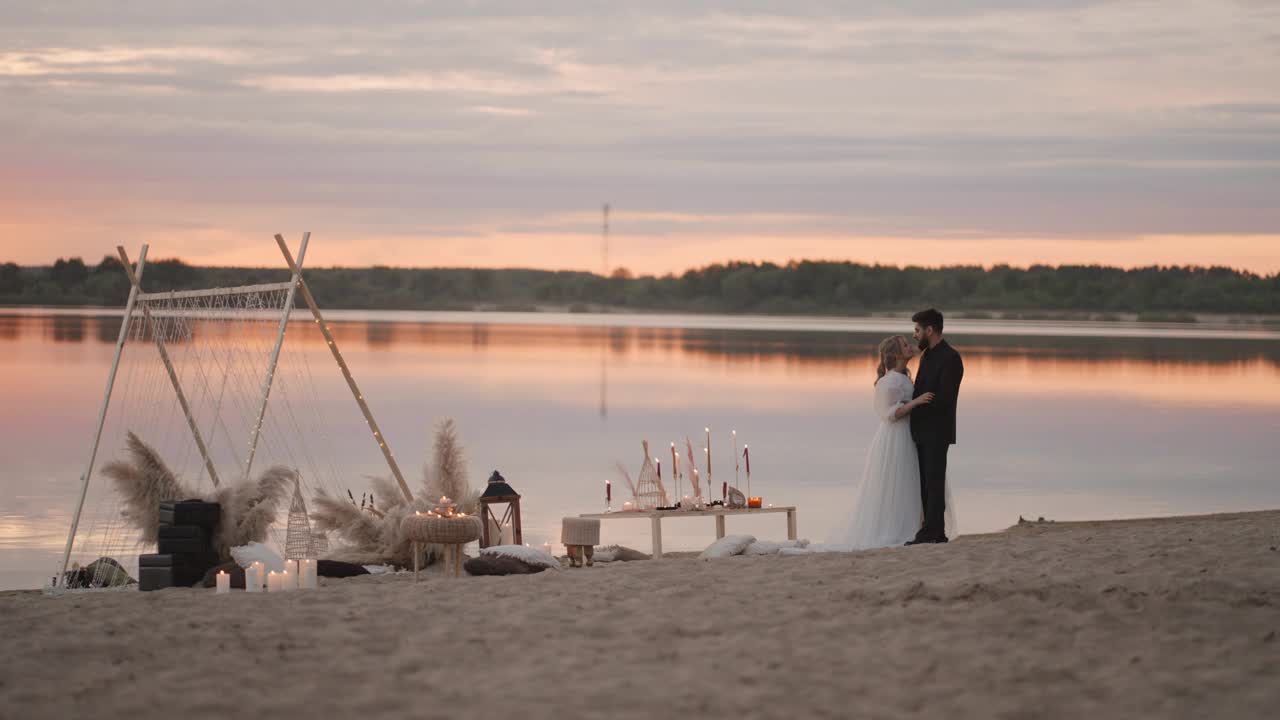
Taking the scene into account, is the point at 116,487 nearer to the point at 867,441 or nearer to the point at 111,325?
the point at 867,441

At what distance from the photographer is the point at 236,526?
11.0m

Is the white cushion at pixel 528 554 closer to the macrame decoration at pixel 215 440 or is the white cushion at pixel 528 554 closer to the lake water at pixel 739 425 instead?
the macrame decoration at pixel 215 440

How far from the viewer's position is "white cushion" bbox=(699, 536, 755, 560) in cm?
1098

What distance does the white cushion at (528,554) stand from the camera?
1072 centimetres

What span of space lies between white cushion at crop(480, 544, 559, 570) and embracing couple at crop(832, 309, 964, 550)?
2.22 metres

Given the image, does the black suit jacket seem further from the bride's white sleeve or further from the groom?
the bride's white sleeve

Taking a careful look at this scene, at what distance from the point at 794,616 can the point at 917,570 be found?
1533 mm

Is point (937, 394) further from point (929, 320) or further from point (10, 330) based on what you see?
point (10, 330)

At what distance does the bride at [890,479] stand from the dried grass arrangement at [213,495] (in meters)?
4.33

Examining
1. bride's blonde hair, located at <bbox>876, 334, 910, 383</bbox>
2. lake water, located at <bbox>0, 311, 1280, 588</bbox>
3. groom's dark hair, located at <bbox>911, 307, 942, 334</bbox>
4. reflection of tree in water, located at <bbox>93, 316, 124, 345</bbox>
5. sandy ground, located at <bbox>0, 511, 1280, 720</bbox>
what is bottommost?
lake water, located at <bbox>0, 311, 1280, 588</bbox>

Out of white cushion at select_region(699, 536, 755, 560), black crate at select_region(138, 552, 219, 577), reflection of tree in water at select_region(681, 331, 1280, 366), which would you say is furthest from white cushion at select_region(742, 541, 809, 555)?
reflection of tree in water at select_region(681, 331, 1280, 366)

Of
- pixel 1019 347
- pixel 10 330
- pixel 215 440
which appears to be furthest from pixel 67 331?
pixel 215 440

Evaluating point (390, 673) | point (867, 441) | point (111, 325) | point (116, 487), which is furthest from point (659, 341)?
point (390, 673)

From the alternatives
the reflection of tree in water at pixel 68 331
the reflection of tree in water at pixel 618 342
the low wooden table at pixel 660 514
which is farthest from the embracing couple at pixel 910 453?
the reflection of tree in water at pixel 68 331
